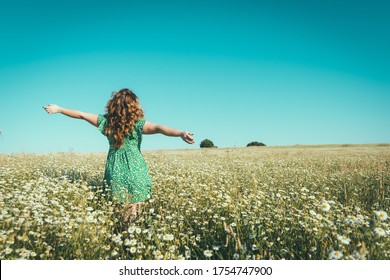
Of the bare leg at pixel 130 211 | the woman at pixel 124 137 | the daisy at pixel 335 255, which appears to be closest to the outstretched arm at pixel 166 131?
the woman at pixel 124 137

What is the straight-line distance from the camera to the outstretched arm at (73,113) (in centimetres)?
423

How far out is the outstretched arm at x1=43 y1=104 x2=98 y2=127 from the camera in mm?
4226

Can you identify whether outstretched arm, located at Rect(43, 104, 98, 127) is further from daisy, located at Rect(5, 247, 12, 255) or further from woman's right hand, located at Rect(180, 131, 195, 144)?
daisy, located at Rect(5, 247, 12, 255)

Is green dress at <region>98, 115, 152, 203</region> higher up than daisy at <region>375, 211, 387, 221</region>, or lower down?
higher up

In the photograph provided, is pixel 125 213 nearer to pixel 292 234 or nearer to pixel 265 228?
pixel 265 228

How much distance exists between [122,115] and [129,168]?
853 mm

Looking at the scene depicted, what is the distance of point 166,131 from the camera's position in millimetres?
4035

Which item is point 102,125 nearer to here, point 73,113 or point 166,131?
point 73,113

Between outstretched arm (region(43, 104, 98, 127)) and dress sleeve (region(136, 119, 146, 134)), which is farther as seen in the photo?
dress sleeve (region(136, 119, 146, 134))

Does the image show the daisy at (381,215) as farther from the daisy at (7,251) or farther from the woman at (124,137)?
the daisy at (7,251)

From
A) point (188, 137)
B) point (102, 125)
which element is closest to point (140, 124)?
point (102, 125)

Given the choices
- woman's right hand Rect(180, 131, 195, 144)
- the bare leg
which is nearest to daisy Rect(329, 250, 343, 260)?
woman's right hand Rect(180, 131, 195, 144)
